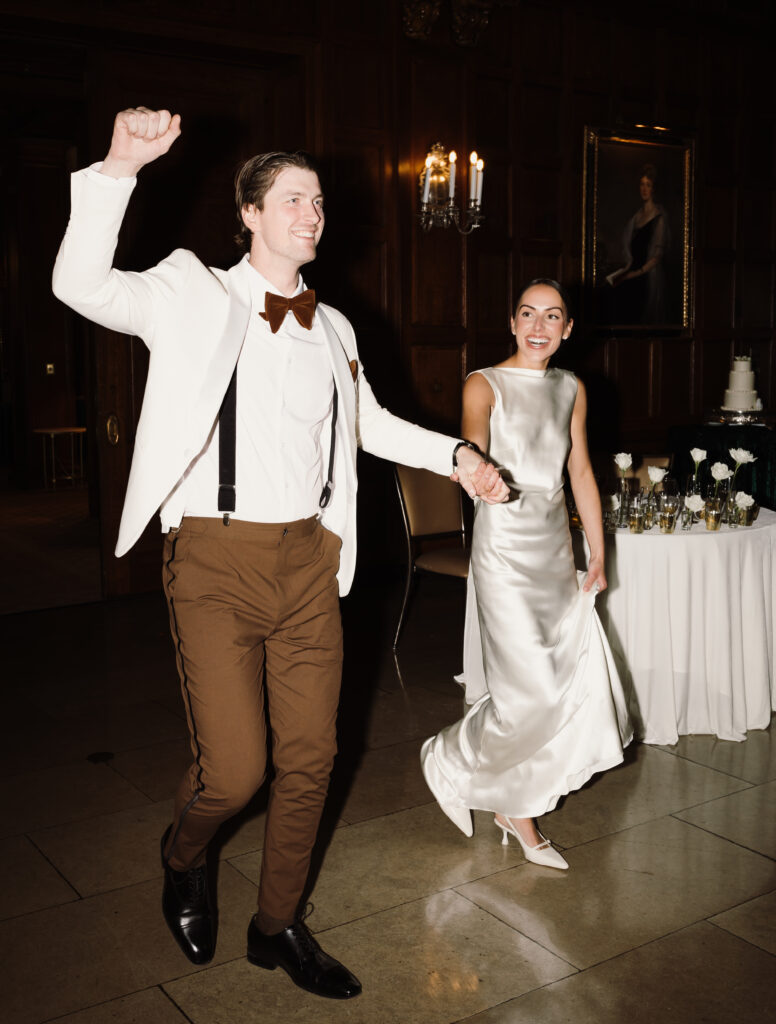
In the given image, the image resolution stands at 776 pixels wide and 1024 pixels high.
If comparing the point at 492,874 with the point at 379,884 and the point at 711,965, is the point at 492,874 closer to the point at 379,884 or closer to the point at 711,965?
the point at 379,884

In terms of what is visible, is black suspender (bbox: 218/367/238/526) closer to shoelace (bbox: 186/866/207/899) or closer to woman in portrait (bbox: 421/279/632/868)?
shoelace (bbox: 186/866/207/899)

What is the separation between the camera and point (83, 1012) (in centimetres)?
238

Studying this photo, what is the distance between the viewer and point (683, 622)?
4090 millimetres

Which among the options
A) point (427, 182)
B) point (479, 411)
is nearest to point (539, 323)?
point (479, 411)

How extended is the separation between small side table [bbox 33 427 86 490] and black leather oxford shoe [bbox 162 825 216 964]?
9640 millimetres

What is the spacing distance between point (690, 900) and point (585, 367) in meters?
5.72

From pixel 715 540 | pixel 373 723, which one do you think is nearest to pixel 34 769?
pixel 373 723

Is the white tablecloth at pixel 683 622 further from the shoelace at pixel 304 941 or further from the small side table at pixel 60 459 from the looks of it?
A: the small side table at pixel 60 459

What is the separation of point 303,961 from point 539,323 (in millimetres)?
1961

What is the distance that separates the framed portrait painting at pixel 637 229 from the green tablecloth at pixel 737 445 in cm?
94

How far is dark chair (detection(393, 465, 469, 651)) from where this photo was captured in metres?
5.54

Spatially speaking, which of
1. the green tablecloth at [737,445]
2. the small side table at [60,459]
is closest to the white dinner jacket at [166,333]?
the green tablecloth at [737,445]

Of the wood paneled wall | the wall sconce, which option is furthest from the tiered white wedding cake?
the wall sconce

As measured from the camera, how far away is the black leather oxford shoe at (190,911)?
258 cm
